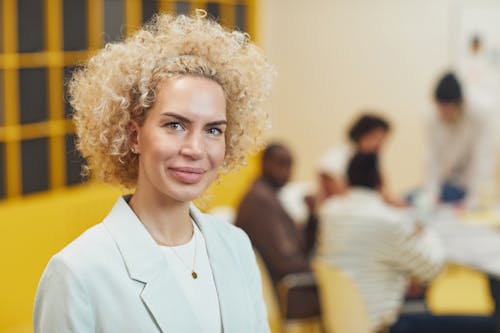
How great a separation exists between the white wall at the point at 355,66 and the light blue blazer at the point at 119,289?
552cm

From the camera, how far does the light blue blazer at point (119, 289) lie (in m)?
1.25

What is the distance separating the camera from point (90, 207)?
16.5 ft

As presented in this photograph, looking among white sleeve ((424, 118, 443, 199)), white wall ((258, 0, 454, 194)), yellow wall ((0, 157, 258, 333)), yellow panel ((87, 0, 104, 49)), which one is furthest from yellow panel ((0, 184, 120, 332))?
white wall ((258, 0, 454, 194))

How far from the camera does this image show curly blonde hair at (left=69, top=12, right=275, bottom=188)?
136 centimetres

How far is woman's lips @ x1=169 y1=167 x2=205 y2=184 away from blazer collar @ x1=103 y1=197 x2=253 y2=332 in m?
0.10

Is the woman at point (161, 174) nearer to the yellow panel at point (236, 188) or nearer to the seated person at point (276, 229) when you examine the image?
the seated person at point (276, 229)

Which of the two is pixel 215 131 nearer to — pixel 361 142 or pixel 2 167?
pixel 361 142

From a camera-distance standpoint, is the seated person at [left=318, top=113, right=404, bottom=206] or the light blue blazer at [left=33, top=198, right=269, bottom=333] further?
the seated person at [left=318, top=113, right=404, bottom=206]

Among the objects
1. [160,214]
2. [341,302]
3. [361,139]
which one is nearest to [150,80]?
[160,214]

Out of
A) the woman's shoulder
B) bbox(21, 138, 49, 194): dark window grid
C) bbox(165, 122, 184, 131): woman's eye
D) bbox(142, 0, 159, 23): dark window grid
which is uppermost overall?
bbox(142, 0, 159, 23): dark window grid

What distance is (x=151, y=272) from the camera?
1.32 m

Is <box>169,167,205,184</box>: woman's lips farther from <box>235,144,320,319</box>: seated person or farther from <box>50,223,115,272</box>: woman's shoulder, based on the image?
<box>235,144,320,319</box>: seated person

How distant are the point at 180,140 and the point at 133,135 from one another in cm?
9

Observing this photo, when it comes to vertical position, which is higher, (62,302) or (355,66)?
(355,66)
